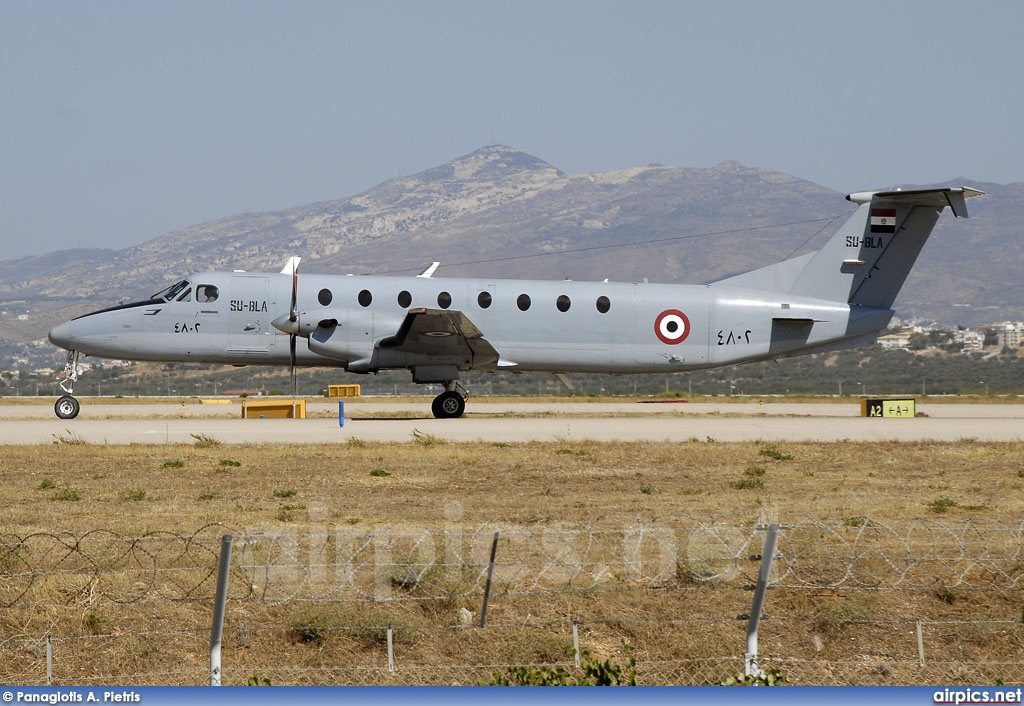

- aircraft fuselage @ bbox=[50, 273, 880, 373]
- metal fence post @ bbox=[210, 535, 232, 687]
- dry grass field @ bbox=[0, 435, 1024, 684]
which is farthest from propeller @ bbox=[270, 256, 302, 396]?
metal fence post @ bbox=[210, 535, 232, 687]

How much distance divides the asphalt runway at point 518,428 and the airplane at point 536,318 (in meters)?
1.78

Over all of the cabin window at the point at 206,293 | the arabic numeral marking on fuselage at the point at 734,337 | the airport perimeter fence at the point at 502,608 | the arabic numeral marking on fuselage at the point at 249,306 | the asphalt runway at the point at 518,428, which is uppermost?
the cabin window at the point at 206,293

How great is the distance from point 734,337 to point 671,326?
189 cm

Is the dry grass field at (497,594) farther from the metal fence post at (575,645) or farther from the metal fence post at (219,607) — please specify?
the metal fence post at (219,607)

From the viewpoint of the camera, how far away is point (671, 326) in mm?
32781

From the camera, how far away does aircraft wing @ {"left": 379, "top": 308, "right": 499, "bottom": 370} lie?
30000 mm

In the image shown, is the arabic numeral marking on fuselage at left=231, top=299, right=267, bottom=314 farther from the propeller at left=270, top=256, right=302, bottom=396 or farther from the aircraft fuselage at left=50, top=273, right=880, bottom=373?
the propeller at left=270, top=256, right=302, bottom=396

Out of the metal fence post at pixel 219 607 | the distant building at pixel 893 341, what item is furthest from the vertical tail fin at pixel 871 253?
the distant building at pixel 893 341

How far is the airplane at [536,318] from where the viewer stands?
3188cm

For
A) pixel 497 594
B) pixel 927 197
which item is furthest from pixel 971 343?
pixel 497 594

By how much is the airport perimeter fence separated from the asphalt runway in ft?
42.7

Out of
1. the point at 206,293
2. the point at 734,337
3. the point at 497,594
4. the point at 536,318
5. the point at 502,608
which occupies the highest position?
the point at 206,293

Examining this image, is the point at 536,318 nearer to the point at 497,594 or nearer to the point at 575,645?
the point at 497,594

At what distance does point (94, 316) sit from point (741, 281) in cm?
1909
